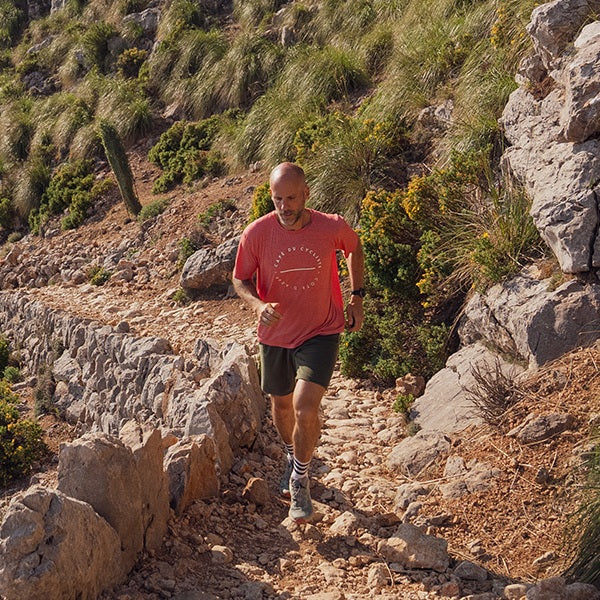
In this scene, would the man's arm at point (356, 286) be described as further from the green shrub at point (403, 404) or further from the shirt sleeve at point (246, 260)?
the green shrub at point (403, 404)

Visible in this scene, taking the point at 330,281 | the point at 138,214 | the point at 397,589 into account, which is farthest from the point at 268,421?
the point at 138,214

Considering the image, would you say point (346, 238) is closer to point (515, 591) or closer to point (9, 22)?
point (515, 591)

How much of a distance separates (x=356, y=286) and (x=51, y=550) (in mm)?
2325

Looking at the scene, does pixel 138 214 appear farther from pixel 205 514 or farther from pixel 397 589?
pixel 397 589

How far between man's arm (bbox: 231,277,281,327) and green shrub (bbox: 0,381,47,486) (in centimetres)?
678

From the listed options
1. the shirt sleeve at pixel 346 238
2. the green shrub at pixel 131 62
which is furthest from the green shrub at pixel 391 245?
the green shrub at pixel 131 62

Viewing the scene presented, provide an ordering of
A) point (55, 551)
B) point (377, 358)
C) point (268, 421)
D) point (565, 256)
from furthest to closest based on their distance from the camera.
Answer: point (377, 358), point (268, 421), point (565, 256), point (55, 551)

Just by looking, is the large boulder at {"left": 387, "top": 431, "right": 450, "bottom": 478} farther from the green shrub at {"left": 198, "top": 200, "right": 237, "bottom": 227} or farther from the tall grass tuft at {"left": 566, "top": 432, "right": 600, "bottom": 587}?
the green shrub at {"left": 198, "top": 200, "right": 237, "bottom": 227}

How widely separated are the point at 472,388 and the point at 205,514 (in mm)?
2188

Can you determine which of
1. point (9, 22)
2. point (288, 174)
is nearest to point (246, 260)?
point (288, 174)

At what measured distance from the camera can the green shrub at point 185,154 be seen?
15.4m

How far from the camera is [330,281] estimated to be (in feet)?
15.2

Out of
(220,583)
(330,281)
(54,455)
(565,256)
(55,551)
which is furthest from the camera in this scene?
(54,455)

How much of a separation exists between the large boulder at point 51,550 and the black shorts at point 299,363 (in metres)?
1.41
